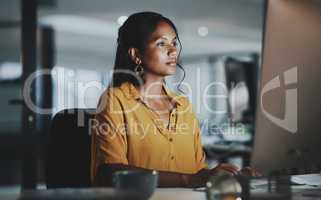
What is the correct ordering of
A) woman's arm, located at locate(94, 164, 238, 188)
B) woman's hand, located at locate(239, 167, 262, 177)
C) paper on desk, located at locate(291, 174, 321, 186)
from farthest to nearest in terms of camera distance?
paper on desk, located at locate(291, 174, 321, 186) → woman's arm, located at locate(94, 164, 238, 188) → woman's hand, located at locate(239, 167, 262, 177)

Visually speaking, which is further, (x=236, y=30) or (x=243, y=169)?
(x=236, y=30)

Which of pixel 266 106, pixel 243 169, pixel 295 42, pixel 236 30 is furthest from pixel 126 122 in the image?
pixel 236 30

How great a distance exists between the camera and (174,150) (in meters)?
1.80

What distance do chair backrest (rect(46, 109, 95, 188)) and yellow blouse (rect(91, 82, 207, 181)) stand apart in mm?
41

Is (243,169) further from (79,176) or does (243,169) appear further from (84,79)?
(84,79)

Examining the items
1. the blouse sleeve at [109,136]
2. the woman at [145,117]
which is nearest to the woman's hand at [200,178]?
the woman at [145,117]

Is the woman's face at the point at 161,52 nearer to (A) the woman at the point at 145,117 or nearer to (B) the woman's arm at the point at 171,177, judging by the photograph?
(A) the woman at the point at 145,117

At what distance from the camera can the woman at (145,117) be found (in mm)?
1729

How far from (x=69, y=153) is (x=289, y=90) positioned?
2.76 feet

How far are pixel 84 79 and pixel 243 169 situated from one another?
73cm

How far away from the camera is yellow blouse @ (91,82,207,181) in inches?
67.9

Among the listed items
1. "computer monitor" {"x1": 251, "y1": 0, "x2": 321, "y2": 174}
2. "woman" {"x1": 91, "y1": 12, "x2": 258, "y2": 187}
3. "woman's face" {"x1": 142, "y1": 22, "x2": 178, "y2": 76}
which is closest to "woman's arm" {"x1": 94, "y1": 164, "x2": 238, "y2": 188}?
"woman" {"x1": 91, "y1": 12, "x2": 258, "y2": 187}

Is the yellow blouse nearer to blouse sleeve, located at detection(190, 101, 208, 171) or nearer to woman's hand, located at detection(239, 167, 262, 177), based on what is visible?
blouse sleeve, located at detection(190, 101, 208, 171)

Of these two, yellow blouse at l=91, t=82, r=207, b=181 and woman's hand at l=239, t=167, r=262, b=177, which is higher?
yellow blouse at l=91, t=82, r=207, b=181
